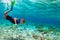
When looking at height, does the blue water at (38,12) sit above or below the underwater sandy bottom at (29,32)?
above

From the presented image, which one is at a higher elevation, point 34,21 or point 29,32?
point 34,21

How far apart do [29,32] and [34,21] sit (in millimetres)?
142

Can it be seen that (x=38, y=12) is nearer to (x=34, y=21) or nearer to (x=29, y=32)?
(x=34, y=21)

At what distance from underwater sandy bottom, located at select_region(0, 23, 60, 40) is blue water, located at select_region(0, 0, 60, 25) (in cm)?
7

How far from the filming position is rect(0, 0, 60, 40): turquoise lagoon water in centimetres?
178

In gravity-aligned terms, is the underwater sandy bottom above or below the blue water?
below

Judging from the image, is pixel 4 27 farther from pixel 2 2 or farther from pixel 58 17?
pixel 58 17

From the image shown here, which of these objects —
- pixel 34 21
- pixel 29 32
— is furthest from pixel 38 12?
pixel 29 32

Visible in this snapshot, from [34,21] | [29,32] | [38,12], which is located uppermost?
[38,12]

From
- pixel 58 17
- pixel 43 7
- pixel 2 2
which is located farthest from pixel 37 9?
pixel 2 2

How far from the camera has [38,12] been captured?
71.2 inches

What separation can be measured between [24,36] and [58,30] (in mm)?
404

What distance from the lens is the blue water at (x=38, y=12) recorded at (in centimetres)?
180

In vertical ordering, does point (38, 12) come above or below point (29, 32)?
above
